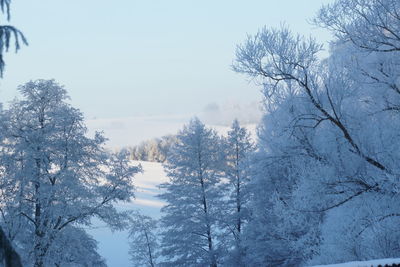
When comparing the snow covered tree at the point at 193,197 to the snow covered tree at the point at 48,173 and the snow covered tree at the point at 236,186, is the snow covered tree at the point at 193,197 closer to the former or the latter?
the snow covered tree at the point at 236,186

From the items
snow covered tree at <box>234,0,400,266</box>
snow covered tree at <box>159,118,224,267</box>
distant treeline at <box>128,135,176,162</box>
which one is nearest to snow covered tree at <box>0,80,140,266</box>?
snow covered tree at <box>159,118,224,267</box>

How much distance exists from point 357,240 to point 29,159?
9834 millimetres

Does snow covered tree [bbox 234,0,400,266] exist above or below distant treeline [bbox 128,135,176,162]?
below

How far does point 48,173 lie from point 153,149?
236ft

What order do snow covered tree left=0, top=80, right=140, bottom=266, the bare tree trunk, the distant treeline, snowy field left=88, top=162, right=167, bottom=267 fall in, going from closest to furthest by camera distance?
the bare tree trunk, snow covered tree left=0, top=80, right=140, bottom=266, snowy field left=88, top=162, right=167, bottom=267, the distant treeline

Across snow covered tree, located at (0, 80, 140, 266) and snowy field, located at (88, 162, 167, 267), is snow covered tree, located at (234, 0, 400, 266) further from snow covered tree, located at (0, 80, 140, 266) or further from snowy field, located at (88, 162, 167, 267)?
snowy field, located at (88, 162, 167, 267)

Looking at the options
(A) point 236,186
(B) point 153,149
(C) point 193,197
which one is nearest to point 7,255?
(C) point 193,197

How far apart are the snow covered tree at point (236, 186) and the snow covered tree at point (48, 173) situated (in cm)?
663

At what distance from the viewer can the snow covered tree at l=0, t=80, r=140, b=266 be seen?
1288 cm

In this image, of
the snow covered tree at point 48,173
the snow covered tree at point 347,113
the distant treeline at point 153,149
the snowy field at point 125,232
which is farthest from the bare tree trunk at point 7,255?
the distant treeline at point 153,149

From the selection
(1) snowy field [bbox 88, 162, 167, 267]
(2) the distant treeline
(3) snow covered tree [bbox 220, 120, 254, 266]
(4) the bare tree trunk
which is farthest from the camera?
(2) the distant treeline

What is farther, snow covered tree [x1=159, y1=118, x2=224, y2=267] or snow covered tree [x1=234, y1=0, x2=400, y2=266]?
Result: snow covered tree [x1=159, y1=118, x2=224, y2=267]

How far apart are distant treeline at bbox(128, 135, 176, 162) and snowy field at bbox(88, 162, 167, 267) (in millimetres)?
22812

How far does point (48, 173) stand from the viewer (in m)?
13.3
